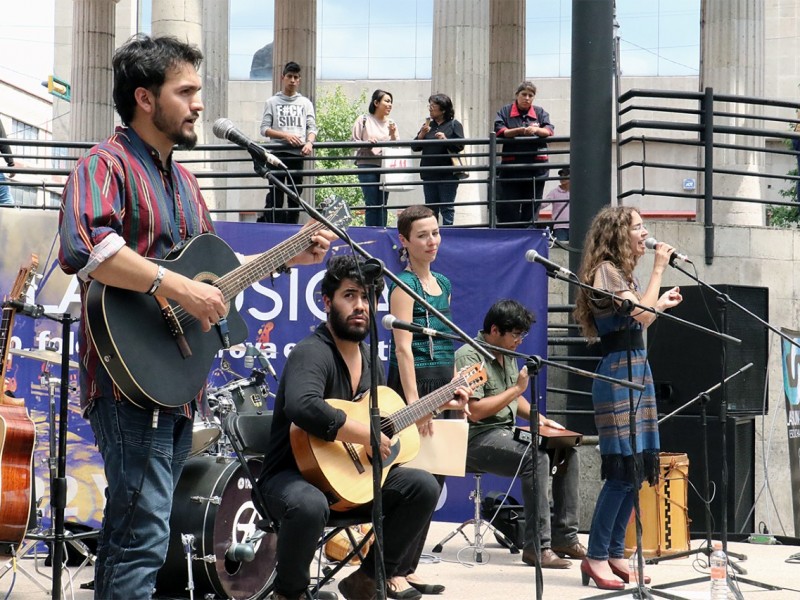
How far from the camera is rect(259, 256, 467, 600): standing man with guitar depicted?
580cm

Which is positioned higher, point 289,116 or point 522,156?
point 289,116

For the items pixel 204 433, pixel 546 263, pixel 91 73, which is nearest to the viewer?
pixel 546 263

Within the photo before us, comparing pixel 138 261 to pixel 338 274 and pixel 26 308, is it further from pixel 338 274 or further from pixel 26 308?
pixel 26 308

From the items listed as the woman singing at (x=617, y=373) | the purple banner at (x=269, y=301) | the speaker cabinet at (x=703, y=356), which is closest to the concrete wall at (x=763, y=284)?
the speaker cabinet at (x=703, y=356)

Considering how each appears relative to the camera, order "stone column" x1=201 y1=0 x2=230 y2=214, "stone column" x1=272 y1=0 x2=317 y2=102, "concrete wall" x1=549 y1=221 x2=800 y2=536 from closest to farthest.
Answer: "concrete wall" x1=549 y1=221 x2=800 y2=536 → "stone column" x1=201 y1=0 x2=230 y2=214 → "stone column" x1=272 y1=0 x2=317 y2=102

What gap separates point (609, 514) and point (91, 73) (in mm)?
17651

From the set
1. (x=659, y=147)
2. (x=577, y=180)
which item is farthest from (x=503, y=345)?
(x=659, y=147)

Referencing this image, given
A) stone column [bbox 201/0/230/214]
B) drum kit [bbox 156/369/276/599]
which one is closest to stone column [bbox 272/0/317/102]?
stone column [bbox 201/0/230/214]

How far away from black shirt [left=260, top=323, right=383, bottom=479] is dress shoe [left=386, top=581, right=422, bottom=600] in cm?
147

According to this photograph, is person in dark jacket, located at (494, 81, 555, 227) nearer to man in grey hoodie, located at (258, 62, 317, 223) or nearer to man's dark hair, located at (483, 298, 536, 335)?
man in grey hoodie, located at (258, 62, 317, 223)

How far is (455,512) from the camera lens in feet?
33.6

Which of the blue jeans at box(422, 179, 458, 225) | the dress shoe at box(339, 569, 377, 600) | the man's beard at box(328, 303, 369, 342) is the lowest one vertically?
the dress shoe at box(339, 569, 377, 600)

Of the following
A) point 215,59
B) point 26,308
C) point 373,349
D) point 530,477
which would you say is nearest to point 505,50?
point 215,59

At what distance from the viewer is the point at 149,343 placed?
4.44 m
